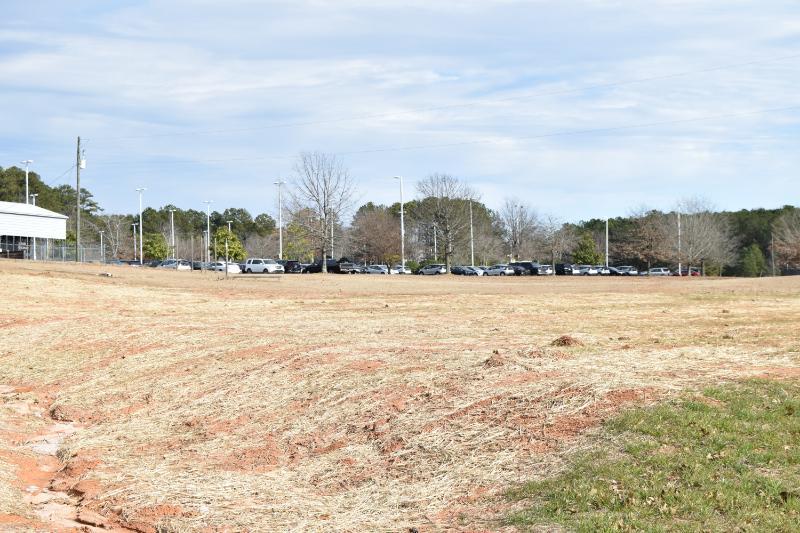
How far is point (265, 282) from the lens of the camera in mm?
49281

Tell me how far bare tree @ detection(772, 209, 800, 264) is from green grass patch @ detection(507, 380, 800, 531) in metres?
84.5

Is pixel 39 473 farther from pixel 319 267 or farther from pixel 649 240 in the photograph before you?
pixel 649 240

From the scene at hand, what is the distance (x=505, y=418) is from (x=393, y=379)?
2.92m

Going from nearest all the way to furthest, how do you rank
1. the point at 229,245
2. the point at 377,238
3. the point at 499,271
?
1. the point at 499,271
2. the point at 229,245
3. the point at 377,238

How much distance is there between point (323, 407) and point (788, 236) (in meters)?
87.1

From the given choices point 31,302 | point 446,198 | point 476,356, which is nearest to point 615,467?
point 476,356

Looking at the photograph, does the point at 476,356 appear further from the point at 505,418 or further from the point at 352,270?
the point at 352,270

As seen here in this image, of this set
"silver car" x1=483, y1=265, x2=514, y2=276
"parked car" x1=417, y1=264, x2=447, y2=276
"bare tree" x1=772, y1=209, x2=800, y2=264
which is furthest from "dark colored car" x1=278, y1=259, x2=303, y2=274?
"bare tree" x1=772, y1=209, x2=800, y2=264

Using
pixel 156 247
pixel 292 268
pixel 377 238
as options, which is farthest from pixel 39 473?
pixel 156 247

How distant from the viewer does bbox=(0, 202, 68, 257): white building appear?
71.9 m

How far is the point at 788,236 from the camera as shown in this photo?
293 ft

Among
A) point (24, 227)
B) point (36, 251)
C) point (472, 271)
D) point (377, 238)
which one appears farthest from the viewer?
point (377, 238)

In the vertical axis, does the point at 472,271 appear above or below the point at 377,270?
below

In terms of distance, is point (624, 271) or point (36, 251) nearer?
point (36, 251)
